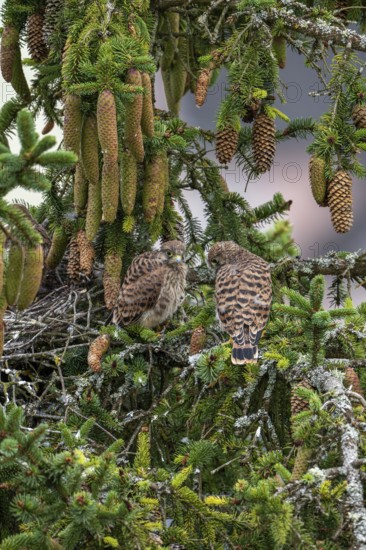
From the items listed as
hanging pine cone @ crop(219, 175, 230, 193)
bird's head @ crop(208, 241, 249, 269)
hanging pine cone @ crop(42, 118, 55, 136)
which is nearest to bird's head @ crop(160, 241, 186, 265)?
bird's head @ crop(208, 241, 249, 269)

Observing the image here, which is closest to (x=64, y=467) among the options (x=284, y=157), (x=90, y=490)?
(x=90, y=490)

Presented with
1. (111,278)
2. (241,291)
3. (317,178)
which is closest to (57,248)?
(111,278)

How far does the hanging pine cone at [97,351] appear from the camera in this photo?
15.0ft

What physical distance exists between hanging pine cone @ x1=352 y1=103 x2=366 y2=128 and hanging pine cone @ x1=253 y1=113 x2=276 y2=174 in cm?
50

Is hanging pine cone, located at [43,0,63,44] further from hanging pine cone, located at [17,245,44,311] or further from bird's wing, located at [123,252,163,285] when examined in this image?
hanging pine cone, located at [17,245,44,311]

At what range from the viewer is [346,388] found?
12.0 ft

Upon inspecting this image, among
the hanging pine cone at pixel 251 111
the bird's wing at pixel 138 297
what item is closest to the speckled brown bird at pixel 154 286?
the bird's wing at pixel 138 297

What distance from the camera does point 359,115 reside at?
14.5 feet

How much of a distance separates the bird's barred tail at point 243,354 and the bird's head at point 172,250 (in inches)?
39.3

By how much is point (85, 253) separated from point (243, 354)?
1.14 metres

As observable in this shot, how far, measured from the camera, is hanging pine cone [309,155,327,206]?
175 inches

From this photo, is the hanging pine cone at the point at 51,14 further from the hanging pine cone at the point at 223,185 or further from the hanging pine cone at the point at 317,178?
the hanging pine cone at the point at 317,178

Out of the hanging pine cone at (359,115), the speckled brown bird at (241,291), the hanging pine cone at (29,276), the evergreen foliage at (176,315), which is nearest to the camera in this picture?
the evergreen foliage at (176,315)

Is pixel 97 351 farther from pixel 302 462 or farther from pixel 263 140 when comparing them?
pixel 302 462
